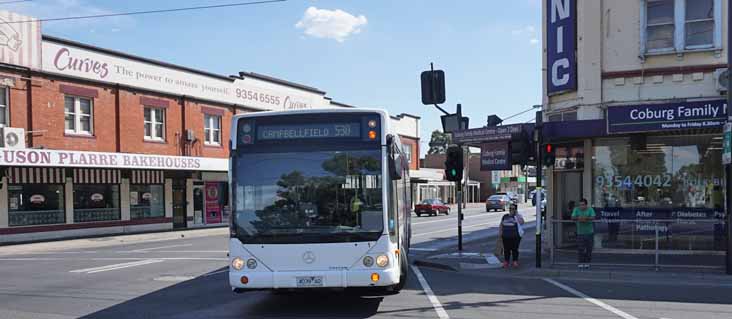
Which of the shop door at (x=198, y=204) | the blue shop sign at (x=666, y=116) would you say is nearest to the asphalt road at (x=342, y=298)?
the blue shop sign at (x=666, y=116)

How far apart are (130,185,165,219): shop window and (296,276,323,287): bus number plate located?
22.9 meters

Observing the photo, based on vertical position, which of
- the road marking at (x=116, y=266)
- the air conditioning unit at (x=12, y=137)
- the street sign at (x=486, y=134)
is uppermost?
the air conditioning unit at (x=12, y=137)

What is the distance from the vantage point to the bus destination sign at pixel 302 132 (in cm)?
863

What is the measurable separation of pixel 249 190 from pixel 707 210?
1194cm

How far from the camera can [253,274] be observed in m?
8.33

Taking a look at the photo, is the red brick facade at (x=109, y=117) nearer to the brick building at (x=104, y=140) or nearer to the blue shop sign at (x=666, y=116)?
the brick building at (x=104, y=140)

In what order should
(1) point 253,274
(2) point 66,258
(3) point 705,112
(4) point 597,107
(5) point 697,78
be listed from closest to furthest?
(1) point 253,274, (3) point 705,112, (5) point 697,78, (4) point 597,107, (2) point 66,258

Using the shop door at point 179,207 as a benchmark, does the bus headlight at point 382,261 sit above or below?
above

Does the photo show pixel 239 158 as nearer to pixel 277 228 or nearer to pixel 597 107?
pixel 277 228

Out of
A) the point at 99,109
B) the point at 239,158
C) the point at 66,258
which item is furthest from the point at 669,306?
the point at 99,109

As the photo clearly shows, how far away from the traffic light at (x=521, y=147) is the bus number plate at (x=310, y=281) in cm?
703

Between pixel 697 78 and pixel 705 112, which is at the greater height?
pixel 697 78

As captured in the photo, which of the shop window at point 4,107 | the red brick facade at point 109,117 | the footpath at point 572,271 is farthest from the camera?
the red brick facade at point 109,117

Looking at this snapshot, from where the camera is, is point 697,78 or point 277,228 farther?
point 697,78
